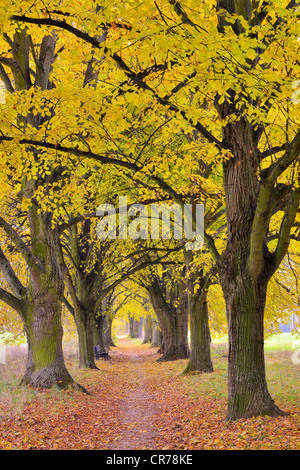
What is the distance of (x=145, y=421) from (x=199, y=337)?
6580 millimetres

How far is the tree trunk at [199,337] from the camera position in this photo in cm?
1499

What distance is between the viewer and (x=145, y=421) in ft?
28.7

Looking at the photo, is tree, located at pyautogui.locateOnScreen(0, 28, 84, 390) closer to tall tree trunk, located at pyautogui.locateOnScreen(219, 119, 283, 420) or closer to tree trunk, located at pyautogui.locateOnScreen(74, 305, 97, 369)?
tall tree trunk, located at pyautogui.locateOnScreen(219, 119, 283, 420)

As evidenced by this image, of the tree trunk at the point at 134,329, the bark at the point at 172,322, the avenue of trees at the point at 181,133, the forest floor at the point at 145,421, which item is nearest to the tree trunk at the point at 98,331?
the bark at the point at 172,322

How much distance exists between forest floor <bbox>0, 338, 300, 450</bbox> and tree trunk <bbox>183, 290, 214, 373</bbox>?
1620mm

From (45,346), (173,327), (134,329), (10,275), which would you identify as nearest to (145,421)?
(45,346)

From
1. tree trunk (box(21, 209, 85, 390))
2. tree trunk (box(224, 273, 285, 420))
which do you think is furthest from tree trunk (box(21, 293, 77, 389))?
tree trunk (box(224, 273, 285, 420))

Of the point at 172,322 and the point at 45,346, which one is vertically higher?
the point at 45,346

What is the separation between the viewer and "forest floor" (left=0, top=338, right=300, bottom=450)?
618cm

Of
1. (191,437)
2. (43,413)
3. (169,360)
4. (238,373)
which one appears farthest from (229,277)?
(169,360)

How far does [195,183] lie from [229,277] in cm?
496

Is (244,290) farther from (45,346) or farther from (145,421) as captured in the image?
(45,346)

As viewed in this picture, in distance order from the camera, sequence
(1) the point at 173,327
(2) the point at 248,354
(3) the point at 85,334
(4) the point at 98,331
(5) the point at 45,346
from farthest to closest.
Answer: (4) the point at 98,331 < (1) the point at 173,327 < (3) the point at 85,334 < (5) the point at 45,346 < (2) the point at 248,354

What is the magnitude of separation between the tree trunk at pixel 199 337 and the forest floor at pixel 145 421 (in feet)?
5.32
